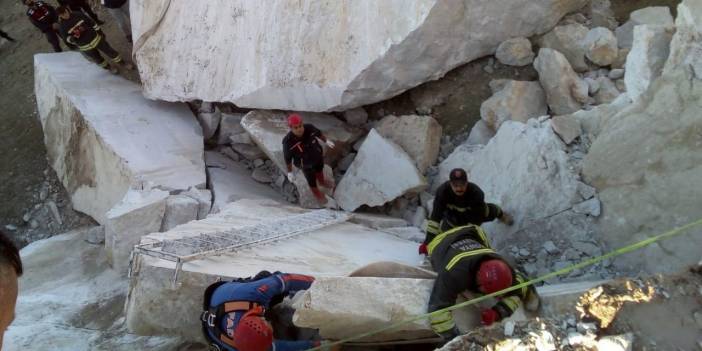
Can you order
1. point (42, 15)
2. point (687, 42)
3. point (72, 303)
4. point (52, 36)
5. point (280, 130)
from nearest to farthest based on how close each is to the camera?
point (687, 42)
point (72, 303)
point (280, 130)
point (42, 15)
point (52, 36)

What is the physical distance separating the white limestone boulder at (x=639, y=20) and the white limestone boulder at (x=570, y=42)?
1.12 ft

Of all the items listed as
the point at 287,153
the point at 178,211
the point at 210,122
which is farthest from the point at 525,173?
the point at 210,122

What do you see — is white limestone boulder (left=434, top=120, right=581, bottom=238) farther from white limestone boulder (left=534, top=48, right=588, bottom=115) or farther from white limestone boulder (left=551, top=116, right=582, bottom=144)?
white limestone boulder (left=534, top=48, right=588, bottom=115)

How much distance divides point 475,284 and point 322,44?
337 centimetres

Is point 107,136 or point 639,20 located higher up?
point 639,20

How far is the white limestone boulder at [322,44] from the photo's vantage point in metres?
5.61

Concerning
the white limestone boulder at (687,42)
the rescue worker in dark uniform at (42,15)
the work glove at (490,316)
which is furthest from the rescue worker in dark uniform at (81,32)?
the white limestone boulder at (687,42)

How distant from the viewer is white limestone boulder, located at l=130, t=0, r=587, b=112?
18.4 feet

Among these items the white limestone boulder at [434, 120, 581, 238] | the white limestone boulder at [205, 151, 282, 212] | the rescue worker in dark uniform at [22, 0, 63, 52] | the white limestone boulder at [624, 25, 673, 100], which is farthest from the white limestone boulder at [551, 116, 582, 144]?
the rescue worker in dark uniform at [22, 0, 63, 52]

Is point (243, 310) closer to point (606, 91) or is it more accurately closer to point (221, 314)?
point (221, 314)

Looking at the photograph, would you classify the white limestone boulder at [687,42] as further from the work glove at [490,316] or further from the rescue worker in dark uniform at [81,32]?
the rescue worker in dark uniform at [81,32]

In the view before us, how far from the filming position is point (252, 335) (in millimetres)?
3533

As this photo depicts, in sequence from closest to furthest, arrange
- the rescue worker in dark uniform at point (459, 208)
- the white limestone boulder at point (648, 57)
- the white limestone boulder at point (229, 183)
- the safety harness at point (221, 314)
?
the safety harness at point (221, 314) < the white limestone boulder at point (648, 57) < the rescue worker in dark uniform at point (459, 208) < the white limestone boulder at point (229, 183)

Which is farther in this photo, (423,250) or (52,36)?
(52,36)
